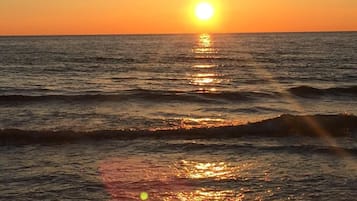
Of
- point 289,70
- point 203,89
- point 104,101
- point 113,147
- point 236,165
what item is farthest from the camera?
point 289,70

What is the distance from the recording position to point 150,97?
24.6m

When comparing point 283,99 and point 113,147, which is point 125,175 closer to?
point 113,147

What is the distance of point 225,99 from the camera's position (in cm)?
2459

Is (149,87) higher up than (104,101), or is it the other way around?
(149,87)

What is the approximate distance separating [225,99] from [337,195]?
15.3m

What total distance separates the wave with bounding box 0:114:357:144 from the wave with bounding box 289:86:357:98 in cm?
898

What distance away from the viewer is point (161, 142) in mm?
14453

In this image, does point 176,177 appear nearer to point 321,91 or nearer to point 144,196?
point 144,196

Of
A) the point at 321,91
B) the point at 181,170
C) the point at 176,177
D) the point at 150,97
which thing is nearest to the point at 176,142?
the point at 181,170

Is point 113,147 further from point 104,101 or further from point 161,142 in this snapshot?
point 104,101

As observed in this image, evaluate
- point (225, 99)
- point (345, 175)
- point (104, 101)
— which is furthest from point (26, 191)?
point (225, 99)

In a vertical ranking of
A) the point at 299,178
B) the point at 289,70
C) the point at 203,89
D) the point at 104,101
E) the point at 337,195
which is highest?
the point at 289,70

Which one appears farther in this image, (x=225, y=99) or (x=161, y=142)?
(x=225, y=99)

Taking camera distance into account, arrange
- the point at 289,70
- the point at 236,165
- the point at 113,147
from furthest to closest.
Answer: the point at 289,70, the point at 113,147, the point at 236,165
